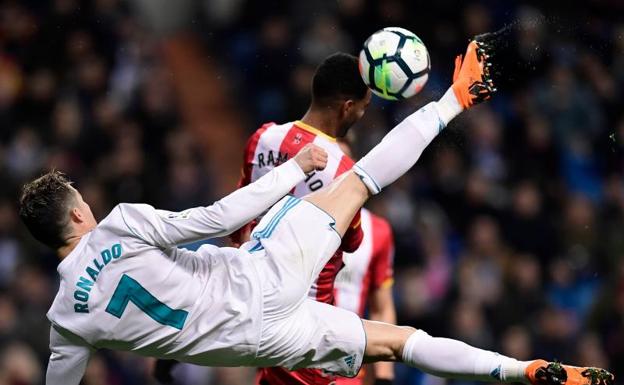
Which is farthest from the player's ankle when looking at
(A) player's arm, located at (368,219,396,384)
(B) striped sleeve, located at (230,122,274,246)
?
(A) player's arm, located at (368,219,396,384)

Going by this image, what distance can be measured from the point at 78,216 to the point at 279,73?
19.4ft

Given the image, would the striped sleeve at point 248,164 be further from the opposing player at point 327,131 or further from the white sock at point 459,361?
the white sock at point 459,361

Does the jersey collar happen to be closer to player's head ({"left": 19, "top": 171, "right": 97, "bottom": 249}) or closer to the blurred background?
player's head ({"left": 19, "top": 171, "right": 97, "bottom": 249})

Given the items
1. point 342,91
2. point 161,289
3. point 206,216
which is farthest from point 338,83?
point 161,289

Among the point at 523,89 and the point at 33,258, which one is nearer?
the point at 33,258

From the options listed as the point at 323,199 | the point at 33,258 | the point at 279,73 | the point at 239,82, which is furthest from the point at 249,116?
the point at 323,199

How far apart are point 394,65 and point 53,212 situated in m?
1.71

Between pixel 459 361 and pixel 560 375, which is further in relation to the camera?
pixel 459 361

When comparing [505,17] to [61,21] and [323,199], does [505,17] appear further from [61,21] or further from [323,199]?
[323,199]

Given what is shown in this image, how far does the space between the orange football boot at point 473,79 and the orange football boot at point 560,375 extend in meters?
1.29

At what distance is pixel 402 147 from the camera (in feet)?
18.7

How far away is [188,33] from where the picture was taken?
43.9 feet

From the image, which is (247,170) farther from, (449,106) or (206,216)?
(449,106)

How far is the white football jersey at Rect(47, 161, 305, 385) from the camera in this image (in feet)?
17.4
